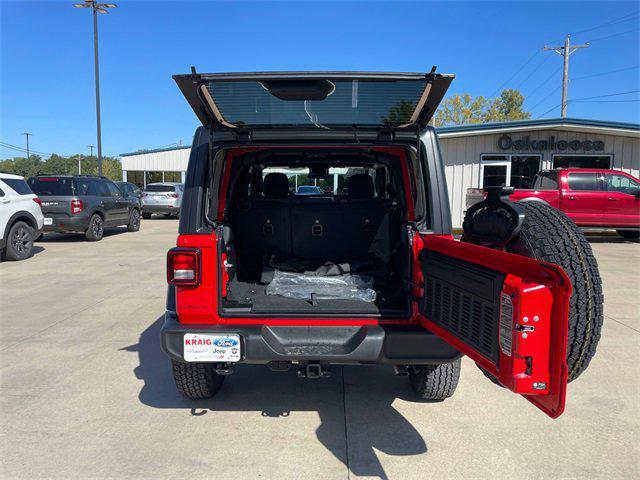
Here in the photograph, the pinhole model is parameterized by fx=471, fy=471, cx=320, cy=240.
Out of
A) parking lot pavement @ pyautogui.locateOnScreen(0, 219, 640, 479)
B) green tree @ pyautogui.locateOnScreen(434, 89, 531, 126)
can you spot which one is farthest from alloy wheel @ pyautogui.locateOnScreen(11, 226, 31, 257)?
green tree @ pyautogui.locateOnScreen(434, 89, 531, 126)

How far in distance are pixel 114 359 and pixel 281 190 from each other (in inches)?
85.7

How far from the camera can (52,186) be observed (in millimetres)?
11898

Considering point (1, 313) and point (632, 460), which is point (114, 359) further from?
point (632, 460)

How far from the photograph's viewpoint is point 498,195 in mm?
2764

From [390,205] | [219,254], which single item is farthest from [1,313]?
[390,205]

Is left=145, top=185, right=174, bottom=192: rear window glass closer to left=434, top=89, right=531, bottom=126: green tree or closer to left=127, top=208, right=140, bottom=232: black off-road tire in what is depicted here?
left=127, top=208, right=140, bottom=232: black off-road tire

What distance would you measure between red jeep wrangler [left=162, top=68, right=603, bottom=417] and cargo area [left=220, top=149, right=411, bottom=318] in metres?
0.02

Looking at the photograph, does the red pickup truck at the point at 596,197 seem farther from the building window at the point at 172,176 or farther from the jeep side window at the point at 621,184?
the building window at the point at 172,176

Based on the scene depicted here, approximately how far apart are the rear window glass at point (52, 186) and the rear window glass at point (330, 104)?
35.4ft

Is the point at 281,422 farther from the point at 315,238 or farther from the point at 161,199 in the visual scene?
the point at 161,199

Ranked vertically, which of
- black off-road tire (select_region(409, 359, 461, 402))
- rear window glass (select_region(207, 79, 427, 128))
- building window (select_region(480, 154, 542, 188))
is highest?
building window (select_region(480, 154, 542, 188))

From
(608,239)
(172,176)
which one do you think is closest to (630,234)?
(608,239)

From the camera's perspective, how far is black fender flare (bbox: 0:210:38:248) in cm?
900

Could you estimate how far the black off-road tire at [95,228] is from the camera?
12.4 meters
